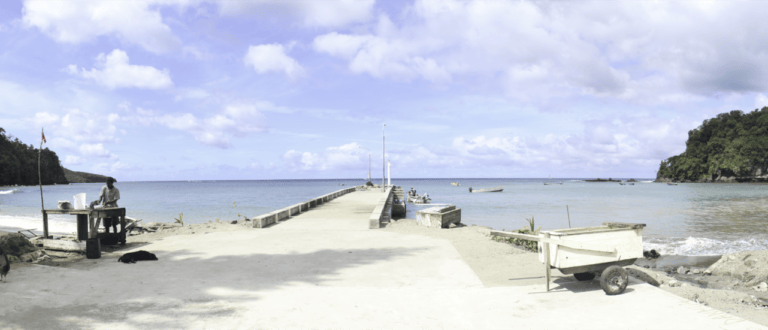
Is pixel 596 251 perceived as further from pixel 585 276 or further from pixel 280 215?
pixel 280 215

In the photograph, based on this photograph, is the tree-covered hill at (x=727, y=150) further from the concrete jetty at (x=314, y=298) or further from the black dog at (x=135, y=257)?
the black dog at (x=135, y=257)

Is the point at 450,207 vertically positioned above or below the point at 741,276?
above

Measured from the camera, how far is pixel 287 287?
679cm

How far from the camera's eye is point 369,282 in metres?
7.20

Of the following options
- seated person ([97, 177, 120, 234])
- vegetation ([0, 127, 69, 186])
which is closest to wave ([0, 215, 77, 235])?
seated person ([97, 177, 120, 234])

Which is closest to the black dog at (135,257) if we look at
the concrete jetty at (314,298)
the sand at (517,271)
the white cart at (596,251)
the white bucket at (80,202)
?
the concrete jetty at (314,298)

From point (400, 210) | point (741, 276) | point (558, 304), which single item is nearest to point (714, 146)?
point (400, 210)

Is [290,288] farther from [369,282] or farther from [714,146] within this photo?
[714,146]

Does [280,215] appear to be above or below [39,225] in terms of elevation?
above

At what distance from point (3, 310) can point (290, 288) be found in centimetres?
378

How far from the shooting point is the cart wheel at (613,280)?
611 centimetres

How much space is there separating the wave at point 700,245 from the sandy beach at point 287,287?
5.58m

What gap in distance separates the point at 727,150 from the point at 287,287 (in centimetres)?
13969

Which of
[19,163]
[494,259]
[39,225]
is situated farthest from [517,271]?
[19,163]
